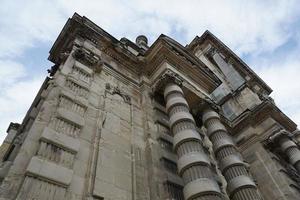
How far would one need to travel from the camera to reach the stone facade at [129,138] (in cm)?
661

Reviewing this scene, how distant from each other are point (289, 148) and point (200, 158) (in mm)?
11197

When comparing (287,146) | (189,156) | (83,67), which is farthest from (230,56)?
(189,156)

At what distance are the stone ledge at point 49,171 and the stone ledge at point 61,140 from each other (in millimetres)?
664

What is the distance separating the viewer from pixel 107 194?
6.97m

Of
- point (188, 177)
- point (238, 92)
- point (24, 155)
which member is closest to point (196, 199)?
point (188, 177)

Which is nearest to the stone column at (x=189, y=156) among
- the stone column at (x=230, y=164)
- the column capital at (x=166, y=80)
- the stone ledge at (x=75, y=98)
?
the column capital at (x=166, y=80)

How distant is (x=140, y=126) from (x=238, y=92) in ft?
52.7

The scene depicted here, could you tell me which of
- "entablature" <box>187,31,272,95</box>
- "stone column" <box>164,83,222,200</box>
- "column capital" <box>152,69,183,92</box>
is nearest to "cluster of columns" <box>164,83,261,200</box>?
"stone column" <box>164,83,222,200</box>

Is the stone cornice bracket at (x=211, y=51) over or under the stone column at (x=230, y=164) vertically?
over

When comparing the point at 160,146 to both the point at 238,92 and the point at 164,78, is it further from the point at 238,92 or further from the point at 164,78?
the point at 238,92

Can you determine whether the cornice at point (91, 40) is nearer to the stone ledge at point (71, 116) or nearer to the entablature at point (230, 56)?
the stone ledge at point (71, 116)

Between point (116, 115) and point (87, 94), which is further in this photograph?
point (116, 115)

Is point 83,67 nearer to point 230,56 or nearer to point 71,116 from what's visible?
point 71,116

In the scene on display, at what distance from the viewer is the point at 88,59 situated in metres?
10.9
